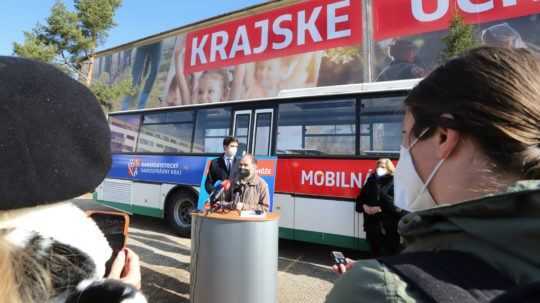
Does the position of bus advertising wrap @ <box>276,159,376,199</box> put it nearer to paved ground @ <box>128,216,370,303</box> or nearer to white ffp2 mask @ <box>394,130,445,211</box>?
paved ground @ <box>128,216,370,303</box>

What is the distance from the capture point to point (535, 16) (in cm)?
963

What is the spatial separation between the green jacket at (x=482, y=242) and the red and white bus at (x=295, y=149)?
16.8ft

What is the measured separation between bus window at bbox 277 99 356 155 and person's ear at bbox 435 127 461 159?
5.13 m

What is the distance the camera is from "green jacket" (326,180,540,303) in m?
0.64

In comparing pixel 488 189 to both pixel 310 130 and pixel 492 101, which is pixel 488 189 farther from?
pixel 310 130

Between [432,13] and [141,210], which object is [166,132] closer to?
[141,210]

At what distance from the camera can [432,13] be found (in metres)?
11.3

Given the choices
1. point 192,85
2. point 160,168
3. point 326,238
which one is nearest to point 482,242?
point 326,238

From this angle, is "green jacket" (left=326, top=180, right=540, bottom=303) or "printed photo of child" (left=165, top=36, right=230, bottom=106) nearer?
"green jacket" (left=326, top=180, right=540, bottom=303)

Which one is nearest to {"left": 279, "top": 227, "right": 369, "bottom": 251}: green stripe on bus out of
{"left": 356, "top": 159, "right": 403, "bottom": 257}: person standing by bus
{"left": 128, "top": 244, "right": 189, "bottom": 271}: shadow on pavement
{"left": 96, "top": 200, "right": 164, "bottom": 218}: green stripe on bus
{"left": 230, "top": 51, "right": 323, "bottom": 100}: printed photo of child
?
{"left": 356, "top": 159, "right": 403, "bottom": 257}: person standing by bus

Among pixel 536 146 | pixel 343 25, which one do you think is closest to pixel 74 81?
pixel 536 146

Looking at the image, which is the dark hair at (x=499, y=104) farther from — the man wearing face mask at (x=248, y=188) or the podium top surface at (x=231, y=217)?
the man wearing face mask at (x=248, y=188)

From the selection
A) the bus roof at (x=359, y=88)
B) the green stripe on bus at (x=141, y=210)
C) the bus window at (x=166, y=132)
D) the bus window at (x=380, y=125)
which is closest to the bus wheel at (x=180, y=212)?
the green stripe on bus at (x=141, y=210)

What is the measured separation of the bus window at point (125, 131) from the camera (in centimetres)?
921
